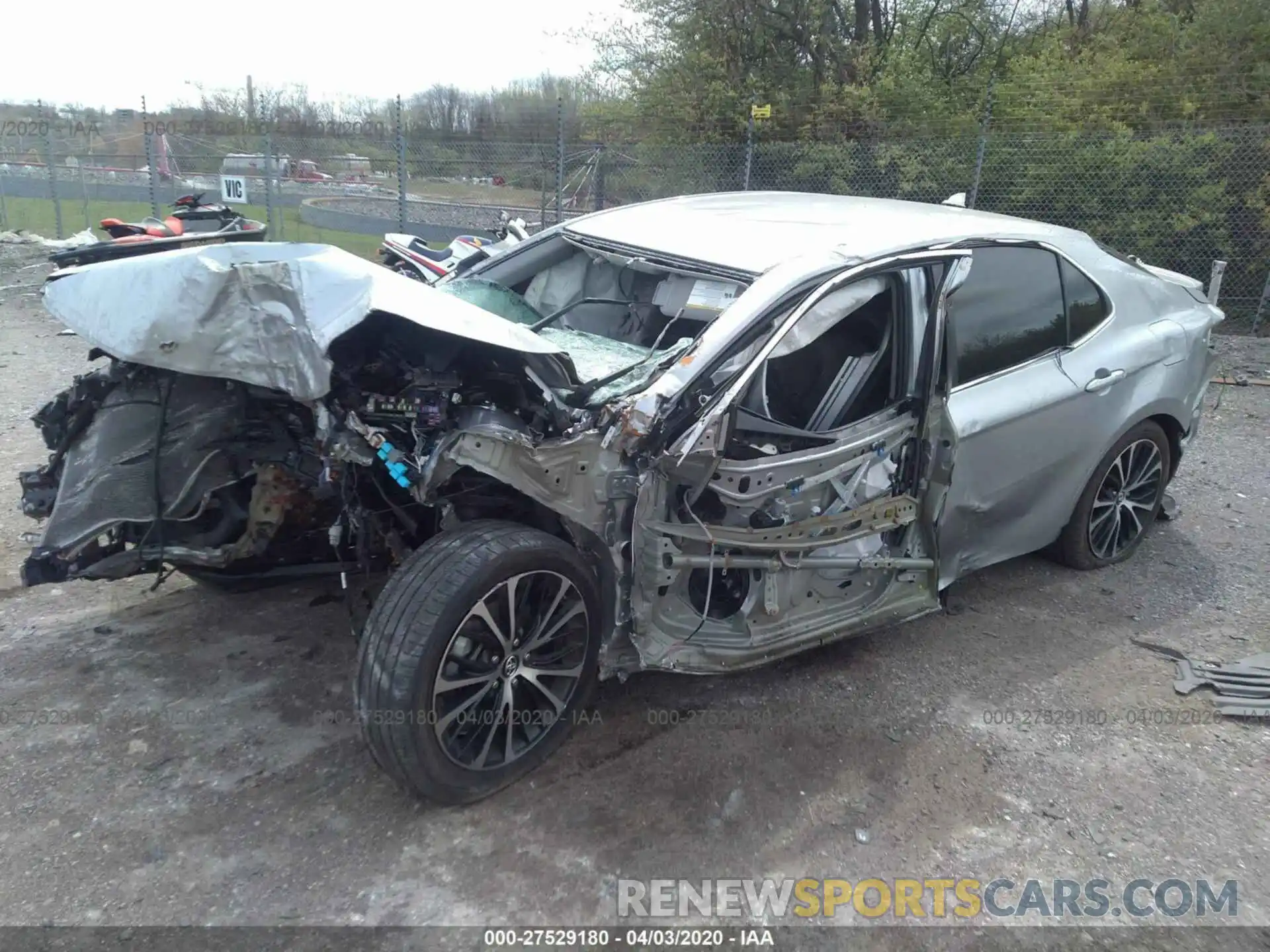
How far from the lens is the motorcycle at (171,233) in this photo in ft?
12.2

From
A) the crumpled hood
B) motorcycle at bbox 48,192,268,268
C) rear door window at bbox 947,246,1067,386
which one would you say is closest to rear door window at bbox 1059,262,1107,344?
rear door window at bbox 947,246,1067,386

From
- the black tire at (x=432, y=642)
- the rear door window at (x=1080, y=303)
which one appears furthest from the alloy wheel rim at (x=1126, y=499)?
the black tire at (x=432, y=642)

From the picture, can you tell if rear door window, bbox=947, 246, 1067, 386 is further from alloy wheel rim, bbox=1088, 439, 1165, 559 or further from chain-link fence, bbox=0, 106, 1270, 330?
chain-link fence, bbox=0, 106, 1270, 330

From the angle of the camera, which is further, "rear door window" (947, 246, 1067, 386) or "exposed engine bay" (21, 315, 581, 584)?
"rear door window" (947, 246, 1067, 386)

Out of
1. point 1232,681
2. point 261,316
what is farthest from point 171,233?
point 1232,681

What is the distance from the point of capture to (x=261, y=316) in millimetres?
2688

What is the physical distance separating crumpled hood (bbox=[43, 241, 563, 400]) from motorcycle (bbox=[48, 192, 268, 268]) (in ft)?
3.15

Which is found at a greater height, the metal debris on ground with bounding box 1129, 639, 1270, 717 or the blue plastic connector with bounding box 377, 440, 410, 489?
the blue plastic connector with bounding box 377, 440, 410, 489

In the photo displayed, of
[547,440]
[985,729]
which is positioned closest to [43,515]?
[547,440]

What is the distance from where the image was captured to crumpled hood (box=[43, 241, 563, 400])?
2.65 meters

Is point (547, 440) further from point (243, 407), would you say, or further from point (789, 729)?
point (789, 729)

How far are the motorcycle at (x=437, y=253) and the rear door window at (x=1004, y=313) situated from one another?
7.26ft

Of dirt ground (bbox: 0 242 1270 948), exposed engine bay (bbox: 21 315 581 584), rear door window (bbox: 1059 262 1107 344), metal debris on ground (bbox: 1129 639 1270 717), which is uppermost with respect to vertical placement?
rear door window (bbox: 1059 262 1107 344)

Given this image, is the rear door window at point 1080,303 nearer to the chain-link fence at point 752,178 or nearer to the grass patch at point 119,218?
the chain-link fence at point 752,178
